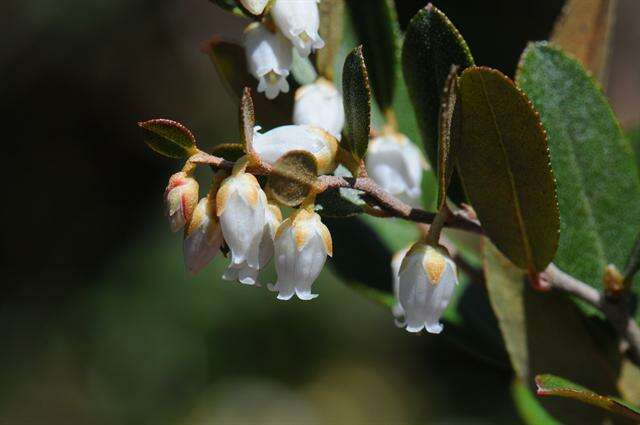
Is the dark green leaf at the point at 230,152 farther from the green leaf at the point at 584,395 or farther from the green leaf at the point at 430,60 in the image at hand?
the green leaf at the point at 584,395

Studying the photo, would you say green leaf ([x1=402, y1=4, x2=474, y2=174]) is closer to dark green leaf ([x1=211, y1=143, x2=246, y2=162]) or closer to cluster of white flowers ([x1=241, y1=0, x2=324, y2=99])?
cluster of white flowers ([x1=241, y1=0, x2=324, y2=99])

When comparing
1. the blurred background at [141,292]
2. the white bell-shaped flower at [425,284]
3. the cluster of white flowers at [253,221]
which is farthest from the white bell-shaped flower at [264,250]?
the blurred background at [141,292]

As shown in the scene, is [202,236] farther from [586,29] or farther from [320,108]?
[586,29]

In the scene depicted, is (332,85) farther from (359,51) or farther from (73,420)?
(73,420)

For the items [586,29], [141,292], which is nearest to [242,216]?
[586,29]

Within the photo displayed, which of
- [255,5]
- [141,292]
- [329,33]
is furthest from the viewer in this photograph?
[141,292]

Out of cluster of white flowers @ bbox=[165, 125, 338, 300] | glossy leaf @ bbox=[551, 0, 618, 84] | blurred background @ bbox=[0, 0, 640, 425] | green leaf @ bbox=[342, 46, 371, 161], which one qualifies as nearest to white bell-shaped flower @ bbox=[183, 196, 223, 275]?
cluster of white flowers @ bbox=[165, 125, 338, 300]
